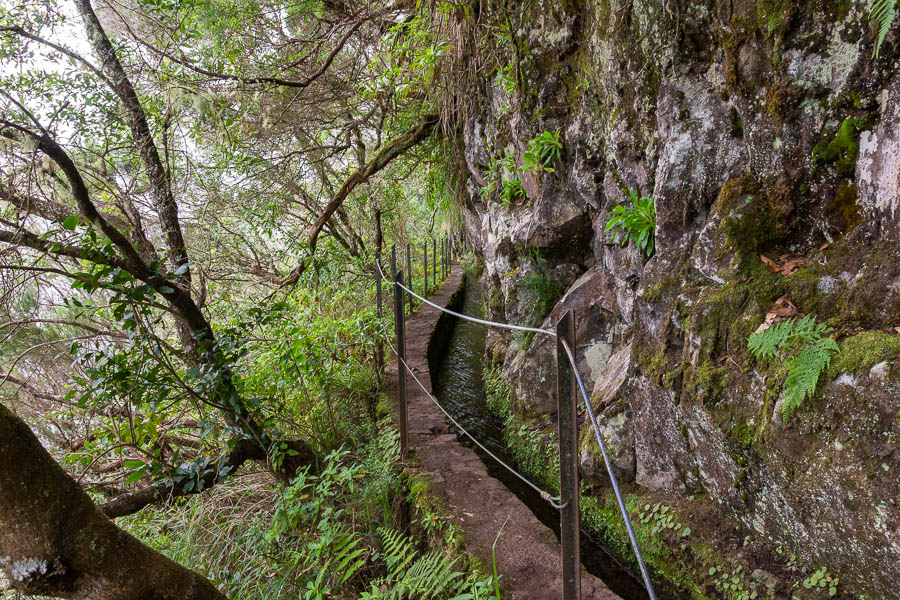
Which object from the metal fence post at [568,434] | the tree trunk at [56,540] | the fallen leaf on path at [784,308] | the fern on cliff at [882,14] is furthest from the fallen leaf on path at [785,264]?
the tree trunk at [56,540]

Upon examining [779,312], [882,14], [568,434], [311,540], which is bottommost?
[311,540]

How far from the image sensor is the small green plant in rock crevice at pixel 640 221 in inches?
142

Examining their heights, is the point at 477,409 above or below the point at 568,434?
Answer: below

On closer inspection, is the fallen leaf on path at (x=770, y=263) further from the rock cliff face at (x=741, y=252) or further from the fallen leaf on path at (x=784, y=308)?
the fallen leaf on path at (x=784, y=308)

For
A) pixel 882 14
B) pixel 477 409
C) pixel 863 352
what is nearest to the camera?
pixel 882 14

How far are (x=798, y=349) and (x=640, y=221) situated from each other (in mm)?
1531

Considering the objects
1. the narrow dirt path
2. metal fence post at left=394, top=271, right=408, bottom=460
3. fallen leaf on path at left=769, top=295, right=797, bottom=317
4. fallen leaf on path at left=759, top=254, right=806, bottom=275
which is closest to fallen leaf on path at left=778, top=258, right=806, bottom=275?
fallen leaf on path at left=759, top=254, right=806, bottom=275

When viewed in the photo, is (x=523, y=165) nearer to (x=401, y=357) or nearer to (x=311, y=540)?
(x=401, y=357)

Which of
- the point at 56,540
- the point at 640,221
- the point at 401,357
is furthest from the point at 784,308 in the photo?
the point at 56,540

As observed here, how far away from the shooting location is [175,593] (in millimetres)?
1674

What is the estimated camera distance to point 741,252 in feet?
9.64

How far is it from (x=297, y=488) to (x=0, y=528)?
61.8 inches

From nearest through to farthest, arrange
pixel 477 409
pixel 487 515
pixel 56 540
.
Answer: pixel 56 540 < pixel 487 515 < pixel 477 409

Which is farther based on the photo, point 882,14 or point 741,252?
point 741,252
